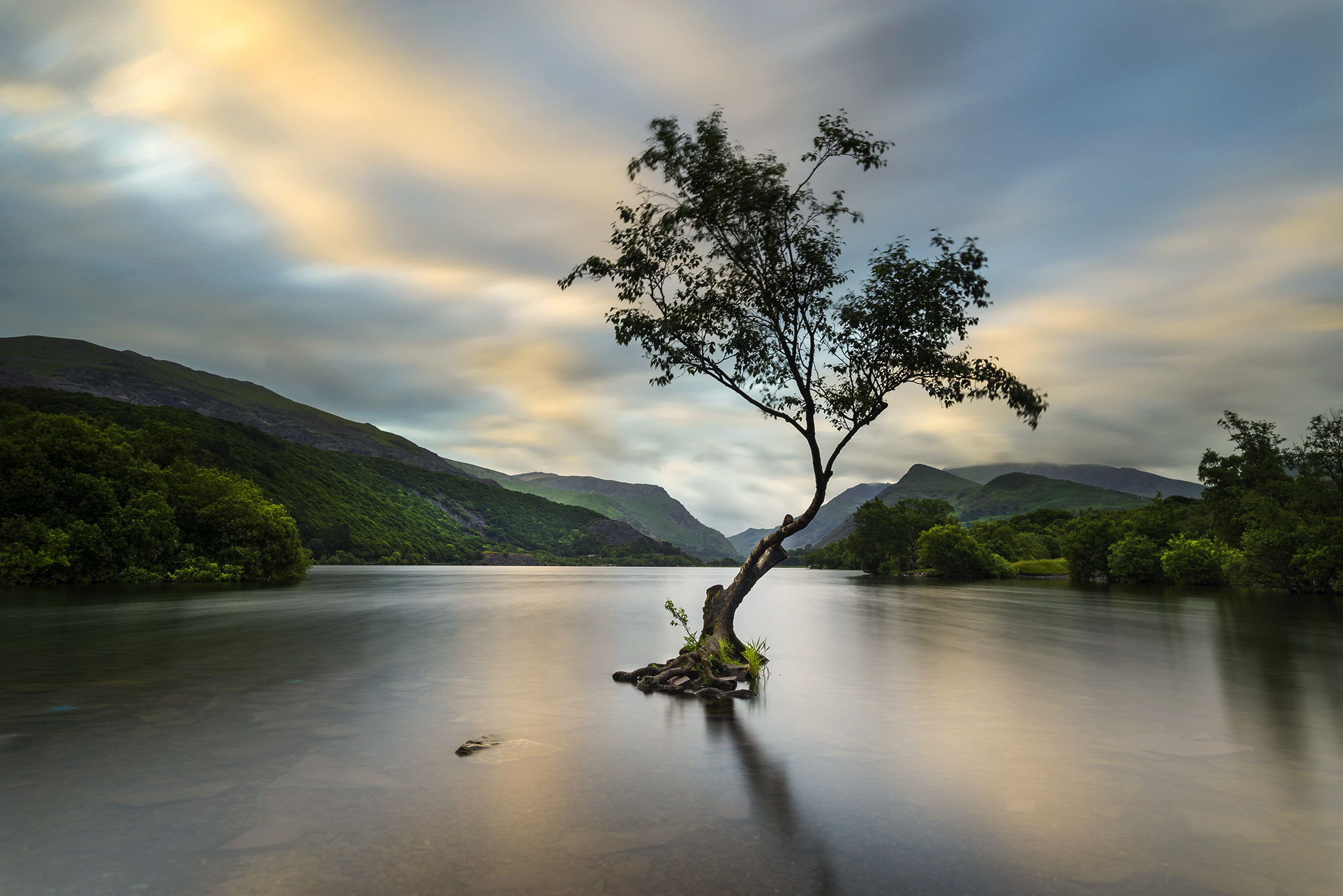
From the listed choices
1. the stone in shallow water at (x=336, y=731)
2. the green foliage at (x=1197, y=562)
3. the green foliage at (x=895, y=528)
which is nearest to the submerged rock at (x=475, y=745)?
the stone in shallow water at (x=336, y=731)

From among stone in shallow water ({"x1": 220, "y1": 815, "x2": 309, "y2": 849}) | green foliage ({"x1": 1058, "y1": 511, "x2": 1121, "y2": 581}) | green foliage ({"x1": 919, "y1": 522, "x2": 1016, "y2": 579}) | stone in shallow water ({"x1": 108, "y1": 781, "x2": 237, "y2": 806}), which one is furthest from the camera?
green foliage ({"x1": 919, "y1": 522, "x2": 1016, "y2": 579})

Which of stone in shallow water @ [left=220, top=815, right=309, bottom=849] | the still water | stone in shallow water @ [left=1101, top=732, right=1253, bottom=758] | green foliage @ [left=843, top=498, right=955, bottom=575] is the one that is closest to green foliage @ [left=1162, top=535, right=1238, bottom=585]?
green foliage @ [left=843, top=498, right=955, bottom=575]

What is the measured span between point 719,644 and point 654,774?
9.55m

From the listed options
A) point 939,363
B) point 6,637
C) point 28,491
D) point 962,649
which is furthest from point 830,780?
point 28,491

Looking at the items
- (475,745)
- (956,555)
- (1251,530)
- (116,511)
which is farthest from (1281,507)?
(116,511)

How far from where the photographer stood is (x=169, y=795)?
9047 mm

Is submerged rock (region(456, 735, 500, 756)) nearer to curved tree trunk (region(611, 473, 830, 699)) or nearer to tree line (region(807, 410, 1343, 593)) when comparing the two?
curved tree trunk (region(611, 473, 830, 699))

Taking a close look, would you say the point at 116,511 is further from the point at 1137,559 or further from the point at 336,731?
the point at 1137,559

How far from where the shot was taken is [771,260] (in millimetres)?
20062

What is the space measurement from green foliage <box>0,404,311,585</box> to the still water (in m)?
47.1

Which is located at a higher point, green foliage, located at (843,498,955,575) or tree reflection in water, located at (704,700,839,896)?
green foliage, located at (843,498,955,575)

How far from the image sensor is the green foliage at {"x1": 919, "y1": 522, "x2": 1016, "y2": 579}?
5482 inches

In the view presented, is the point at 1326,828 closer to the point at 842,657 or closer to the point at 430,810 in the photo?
the point at 430,810

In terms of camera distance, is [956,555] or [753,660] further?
[956,555]
